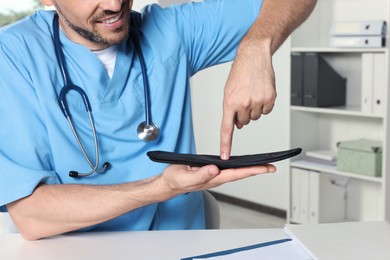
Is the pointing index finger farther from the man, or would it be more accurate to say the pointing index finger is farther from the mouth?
the mouth

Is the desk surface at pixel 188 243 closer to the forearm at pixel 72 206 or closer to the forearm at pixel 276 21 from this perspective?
the forearm at pixel 72 206

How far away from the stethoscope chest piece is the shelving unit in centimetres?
179

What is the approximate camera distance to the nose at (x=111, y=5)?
1263mm

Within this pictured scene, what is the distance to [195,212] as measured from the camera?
147 centimetres

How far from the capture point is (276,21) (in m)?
1.46

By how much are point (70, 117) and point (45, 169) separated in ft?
0.40

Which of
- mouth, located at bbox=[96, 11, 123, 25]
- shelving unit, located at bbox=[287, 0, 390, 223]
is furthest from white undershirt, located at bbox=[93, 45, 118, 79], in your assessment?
shelving unit, located at bbox=[287, 0, 390, 223]

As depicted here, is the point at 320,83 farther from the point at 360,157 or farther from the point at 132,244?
the point at 132,244

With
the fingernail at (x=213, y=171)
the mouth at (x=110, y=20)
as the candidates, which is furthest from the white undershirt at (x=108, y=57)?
the fingernail at (x=213, y=171)

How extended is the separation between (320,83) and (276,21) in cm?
166

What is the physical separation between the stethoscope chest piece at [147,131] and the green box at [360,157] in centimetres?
177

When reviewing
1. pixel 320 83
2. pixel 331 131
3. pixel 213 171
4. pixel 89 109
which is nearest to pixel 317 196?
pixel 331 131

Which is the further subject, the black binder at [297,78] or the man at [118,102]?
the black binder at [297,78]

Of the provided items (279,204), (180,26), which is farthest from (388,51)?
(180,26)
